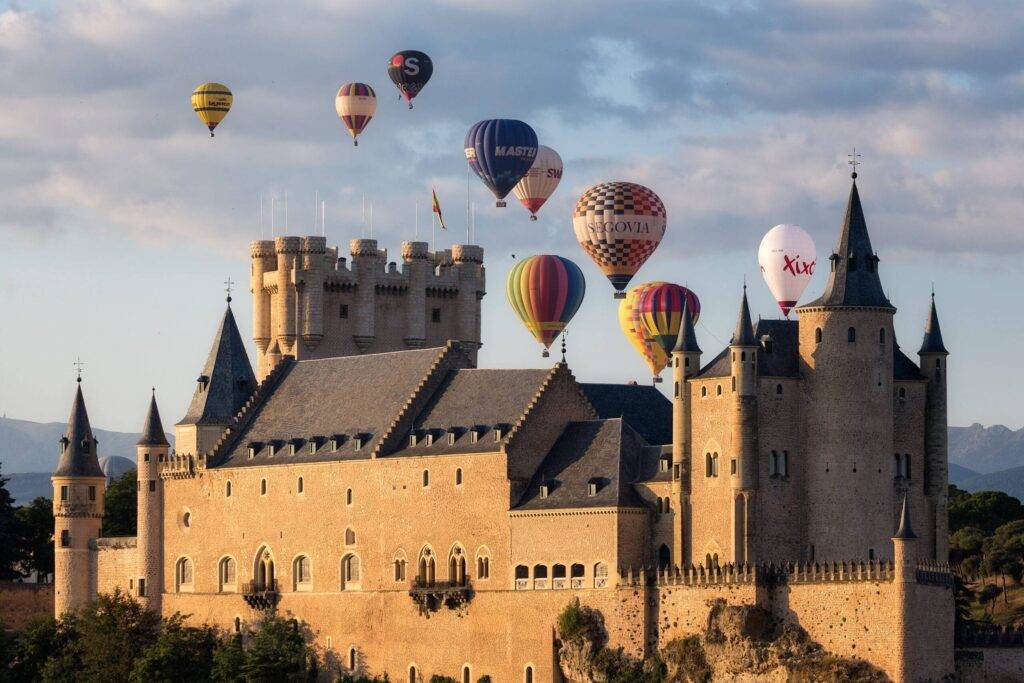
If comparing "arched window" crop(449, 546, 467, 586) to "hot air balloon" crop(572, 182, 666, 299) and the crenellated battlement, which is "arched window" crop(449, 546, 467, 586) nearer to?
"hot air balloon" crop(572, 182, 666, 299)

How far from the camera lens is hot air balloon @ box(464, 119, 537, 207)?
120812 millimetres

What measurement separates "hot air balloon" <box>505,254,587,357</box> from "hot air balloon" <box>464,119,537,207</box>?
4.20m

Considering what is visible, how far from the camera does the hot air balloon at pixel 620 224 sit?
117500 millimetres

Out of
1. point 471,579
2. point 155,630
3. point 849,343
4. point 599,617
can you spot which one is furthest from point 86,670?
point 849,343

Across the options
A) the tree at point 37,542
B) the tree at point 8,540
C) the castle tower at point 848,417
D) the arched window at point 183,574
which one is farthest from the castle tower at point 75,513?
the castle tower at point 848,417

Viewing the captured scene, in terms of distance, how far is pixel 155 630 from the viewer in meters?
118

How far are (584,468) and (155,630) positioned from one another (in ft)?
85.5

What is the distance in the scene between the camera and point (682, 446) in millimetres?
98000

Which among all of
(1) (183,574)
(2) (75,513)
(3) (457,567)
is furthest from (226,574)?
(3) (457,567)

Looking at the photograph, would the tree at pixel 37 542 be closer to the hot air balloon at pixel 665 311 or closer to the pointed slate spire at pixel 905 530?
the hot air balloon at pixel 665 311

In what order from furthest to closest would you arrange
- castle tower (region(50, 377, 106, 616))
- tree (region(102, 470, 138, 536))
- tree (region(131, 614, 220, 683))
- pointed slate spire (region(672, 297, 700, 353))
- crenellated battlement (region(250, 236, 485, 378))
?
tree (region(102, 470, 138, 536)), crenellated battlement (region(250, 236, 485, 378)), castle tower (region(50, 377, 106, 616)), tree (region(131, 614, 220, 683)), pointed slate spire (region(672, 297, 700, 353))

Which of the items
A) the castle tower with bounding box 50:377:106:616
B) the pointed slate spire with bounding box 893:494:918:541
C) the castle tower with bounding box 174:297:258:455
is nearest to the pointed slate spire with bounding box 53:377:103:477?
the castle tower with bounding box 50:377:106:616

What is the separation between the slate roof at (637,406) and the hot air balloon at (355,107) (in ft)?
81.6

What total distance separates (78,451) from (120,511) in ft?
33.0
